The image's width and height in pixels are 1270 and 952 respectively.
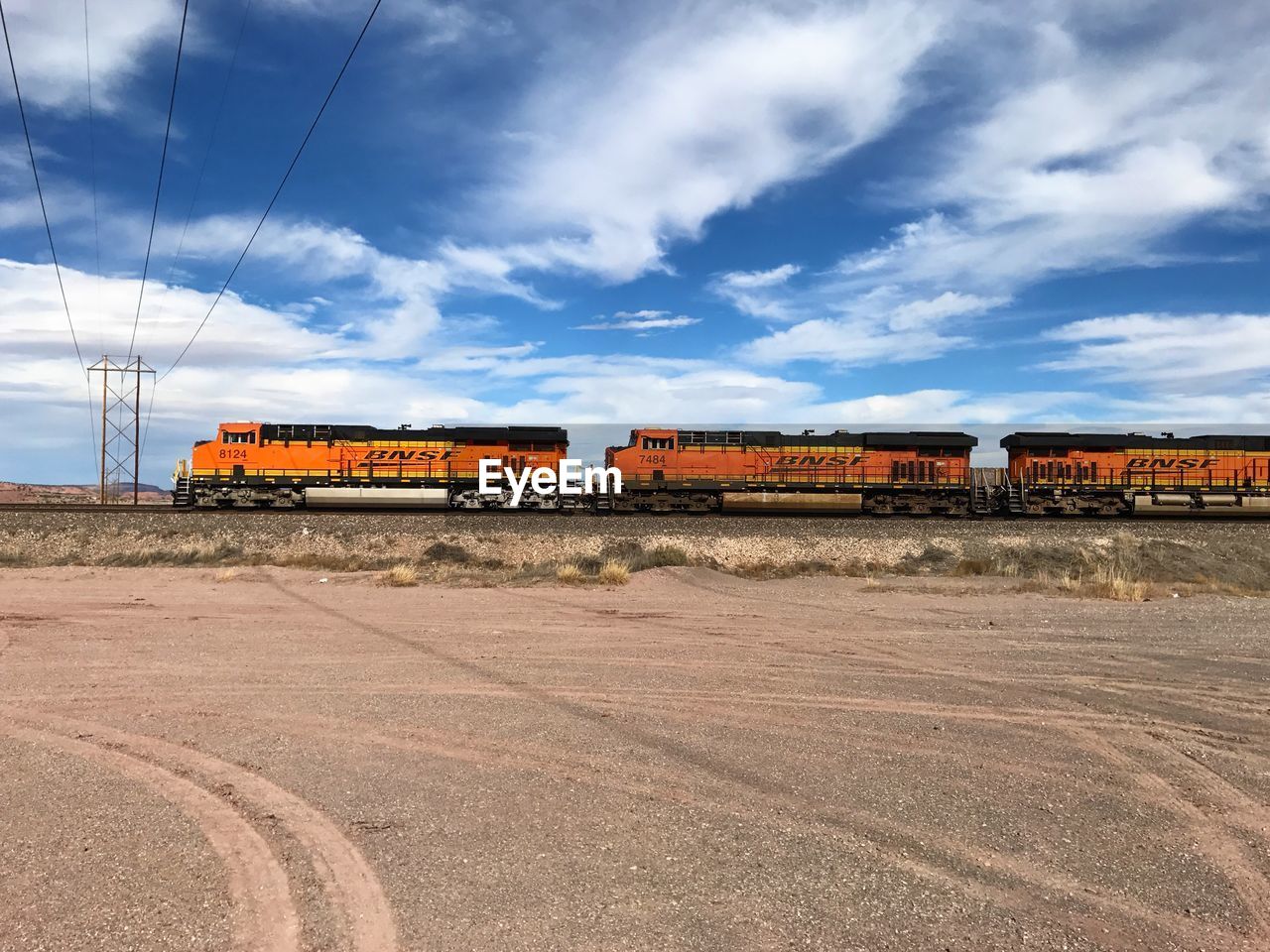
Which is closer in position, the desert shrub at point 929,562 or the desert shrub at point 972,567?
the desert shrub at point 972,567

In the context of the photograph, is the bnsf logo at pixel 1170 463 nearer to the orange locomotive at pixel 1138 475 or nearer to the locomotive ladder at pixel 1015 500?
the orange locomotive at pixel 1138 475

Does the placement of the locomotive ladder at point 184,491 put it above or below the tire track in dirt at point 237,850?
above

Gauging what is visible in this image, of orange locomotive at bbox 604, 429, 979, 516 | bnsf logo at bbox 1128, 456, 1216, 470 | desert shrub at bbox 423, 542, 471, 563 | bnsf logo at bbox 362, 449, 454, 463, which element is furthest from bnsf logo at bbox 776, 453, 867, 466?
desert shrub at bbox 423, 542, 471, 563

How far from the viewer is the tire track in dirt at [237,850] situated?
328 centimetres

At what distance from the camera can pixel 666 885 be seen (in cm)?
370

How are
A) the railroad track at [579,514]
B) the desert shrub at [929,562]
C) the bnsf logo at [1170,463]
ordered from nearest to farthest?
the desert shrub at [929,562]
the railroad track at [579,514]
the bnsf logo at [1170,463]

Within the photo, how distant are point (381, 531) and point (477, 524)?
290 centimetres

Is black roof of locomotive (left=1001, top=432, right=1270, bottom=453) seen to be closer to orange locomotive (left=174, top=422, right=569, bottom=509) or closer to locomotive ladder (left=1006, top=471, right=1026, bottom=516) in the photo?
locomotive ladder (left=1006, top=471, right=1026, bottom=516)

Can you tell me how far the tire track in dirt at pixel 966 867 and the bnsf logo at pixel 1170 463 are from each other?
34219mm

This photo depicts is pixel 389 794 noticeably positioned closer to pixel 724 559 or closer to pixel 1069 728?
pixel 1069 728

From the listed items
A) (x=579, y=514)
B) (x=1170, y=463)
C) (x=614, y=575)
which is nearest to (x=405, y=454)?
(x=579, y=514)

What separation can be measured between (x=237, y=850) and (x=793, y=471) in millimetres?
30657

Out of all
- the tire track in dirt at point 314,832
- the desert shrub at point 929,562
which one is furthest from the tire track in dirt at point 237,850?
the desert shrub at point 929,562

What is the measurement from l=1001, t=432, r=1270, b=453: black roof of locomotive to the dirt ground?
2496 cm
